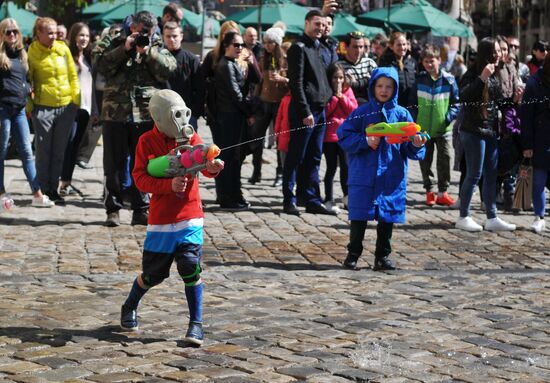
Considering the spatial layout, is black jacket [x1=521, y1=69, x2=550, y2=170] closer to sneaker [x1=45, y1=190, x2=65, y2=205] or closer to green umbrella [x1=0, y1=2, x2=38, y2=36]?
sneaker [x1=45, y1=190, x2=65, y2=205]

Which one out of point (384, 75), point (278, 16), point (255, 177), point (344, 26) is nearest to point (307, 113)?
point (384, 75)

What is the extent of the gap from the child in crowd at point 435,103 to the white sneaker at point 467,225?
187 cm

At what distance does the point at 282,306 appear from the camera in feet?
27.2

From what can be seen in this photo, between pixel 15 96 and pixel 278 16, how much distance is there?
18.5 meters

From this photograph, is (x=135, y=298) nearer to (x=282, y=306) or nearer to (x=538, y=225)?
(x=282, y=306)

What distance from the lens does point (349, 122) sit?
9922 mm

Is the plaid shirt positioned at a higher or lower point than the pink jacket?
higher

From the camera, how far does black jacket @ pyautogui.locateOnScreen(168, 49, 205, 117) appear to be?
1309 cm

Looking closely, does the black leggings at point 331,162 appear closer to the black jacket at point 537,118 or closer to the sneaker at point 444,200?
the sneaker at point 444,200

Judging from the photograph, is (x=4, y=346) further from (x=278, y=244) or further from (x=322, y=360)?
(x=278, y=244)

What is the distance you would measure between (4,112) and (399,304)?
6095mm

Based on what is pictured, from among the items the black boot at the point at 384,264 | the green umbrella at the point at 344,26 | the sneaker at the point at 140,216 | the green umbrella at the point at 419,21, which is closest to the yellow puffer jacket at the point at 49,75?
the sneaker at the point at 140,216

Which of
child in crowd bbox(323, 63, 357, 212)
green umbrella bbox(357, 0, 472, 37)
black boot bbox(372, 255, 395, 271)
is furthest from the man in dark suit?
green umbrella bbox(357, 0, 472, 37)

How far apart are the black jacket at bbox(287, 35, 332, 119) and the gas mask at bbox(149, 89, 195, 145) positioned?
5.85 metres
